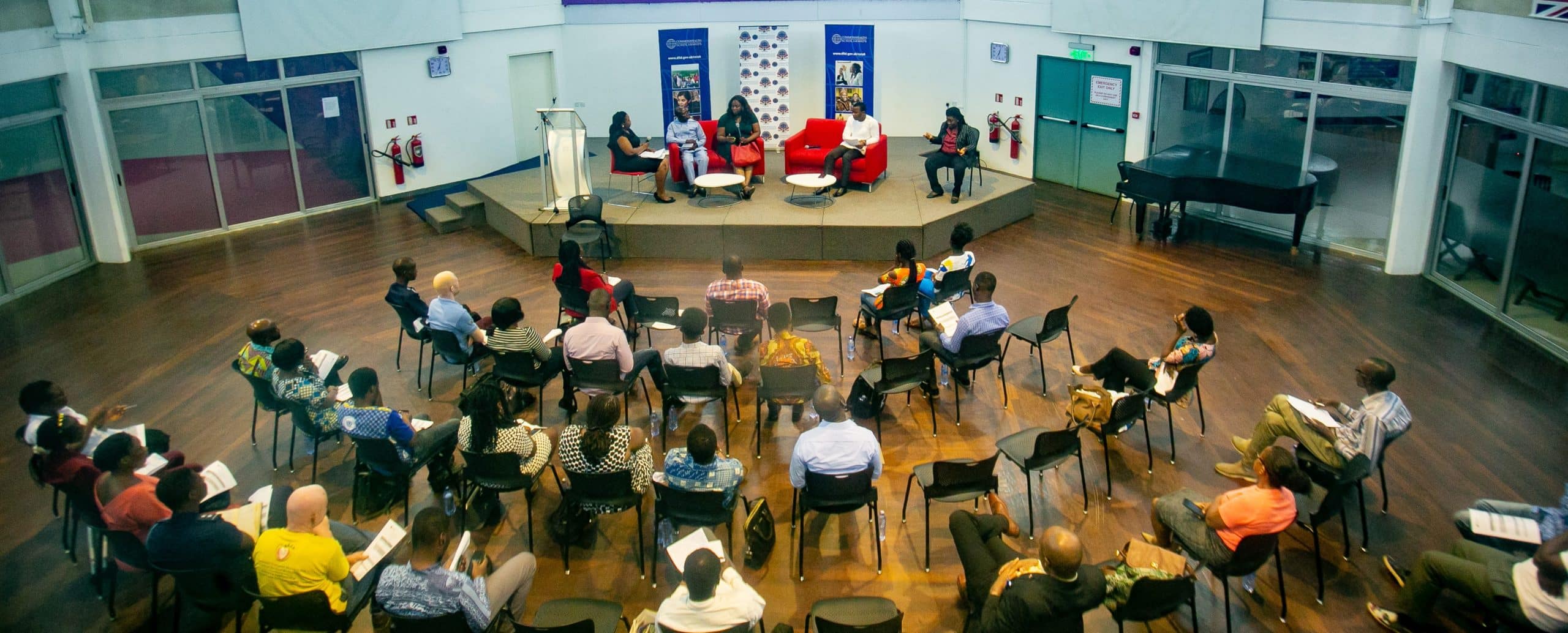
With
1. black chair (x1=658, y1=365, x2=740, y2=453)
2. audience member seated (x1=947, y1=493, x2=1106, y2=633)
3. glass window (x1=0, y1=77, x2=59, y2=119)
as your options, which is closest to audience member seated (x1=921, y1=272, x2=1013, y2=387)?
black chair (x1=658, y1=365, x2=740, y2=453)

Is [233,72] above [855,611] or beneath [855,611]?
above

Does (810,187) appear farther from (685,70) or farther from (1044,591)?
(1044,591)

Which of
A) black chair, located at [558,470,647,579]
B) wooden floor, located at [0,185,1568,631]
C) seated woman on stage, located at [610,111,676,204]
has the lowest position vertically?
wooden floor, located at [0,185,1568,631]

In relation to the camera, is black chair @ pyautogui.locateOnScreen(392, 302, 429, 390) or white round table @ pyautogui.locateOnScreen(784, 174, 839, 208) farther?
white round table @ pyautogui.locateOnScreen(784, 174, 839, 208)

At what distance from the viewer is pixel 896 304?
8812mm

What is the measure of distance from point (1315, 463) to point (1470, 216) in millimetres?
5361

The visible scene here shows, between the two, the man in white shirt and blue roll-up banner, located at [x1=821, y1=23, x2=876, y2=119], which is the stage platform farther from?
blue roll-up banner, located at [x1=821, y1=23, x2=876, y2=119]

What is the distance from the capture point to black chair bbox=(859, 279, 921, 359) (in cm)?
871

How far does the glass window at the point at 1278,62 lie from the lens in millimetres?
11320

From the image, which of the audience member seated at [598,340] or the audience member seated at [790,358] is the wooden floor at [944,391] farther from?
the audience member seated at [598,340]

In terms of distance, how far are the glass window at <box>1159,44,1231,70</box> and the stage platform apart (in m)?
2.29

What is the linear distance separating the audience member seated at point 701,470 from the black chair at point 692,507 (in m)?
0.03

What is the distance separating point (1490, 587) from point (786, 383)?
4122 millimetres

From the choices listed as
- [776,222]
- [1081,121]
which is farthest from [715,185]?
[1081,121]
